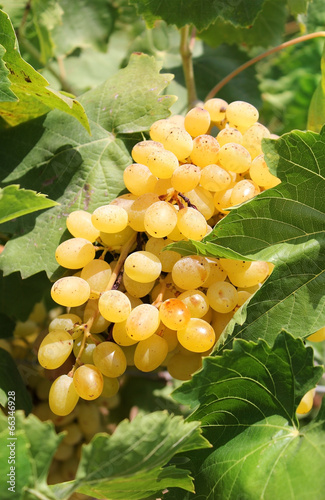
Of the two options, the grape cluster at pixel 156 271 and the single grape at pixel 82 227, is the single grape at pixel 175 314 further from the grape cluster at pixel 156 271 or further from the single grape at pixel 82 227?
the single grape at pixel 82 227

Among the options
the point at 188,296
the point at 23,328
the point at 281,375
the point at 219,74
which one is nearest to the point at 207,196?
the point at 188,296

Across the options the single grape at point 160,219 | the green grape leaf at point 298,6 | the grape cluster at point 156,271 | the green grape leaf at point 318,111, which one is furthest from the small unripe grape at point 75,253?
the green grape leaf at point 298,6

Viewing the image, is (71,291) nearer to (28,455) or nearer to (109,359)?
(109,359)

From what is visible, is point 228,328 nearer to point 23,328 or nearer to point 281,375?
point 281,375

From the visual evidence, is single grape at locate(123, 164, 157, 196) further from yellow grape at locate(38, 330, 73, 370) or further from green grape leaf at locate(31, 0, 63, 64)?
green grape leaf at locate(31, 0, 63, 64)

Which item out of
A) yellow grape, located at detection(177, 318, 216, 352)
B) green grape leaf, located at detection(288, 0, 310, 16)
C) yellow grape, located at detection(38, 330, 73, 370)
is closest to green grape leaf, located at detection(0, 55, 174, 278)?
yellow grape, located at detection(38, 330, 73, 370)
